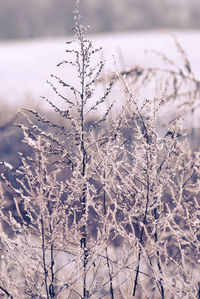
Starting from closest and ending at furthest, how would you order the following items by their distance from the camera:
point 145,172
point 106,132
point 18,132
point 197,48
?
point 145,172
point 106,132
point 18,132
point 197,48

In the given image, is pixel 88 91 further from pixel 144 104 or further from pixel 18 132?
pixel 18 132

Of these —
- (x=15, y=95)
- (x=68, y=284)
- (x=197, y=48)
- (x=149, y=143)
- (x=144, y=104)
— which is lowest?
(x=68, y=284)

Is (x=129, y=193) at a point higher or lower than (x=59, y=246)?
higher

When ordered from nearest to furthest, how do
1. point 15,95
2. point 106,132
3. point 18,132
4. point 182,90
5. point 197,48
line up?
point 106,132 → point 182,90 → point 18,132 → point 15,95 → point 197,48

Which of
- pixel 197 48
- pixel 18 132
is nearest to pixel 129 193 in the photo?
pixel 18 132

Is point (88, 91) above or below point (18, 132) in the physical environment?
below

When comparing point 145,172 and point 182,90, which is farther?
point 182,90

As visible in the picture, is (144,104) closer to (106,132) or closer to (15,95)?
(106,132)

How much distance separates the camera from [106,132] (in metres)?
3.74

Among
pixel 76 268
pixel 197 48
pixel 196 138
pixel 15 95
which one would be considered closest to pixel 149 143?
pixel 76 268

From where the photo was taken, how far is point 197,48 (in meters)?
16.9

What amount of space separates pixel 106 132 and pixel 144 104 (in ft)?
1.46

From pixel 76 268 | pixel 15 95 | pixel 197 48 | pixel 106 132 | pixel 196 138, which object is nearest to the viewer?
pixel 76 268

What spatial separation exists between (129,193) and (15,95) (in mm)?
12349
